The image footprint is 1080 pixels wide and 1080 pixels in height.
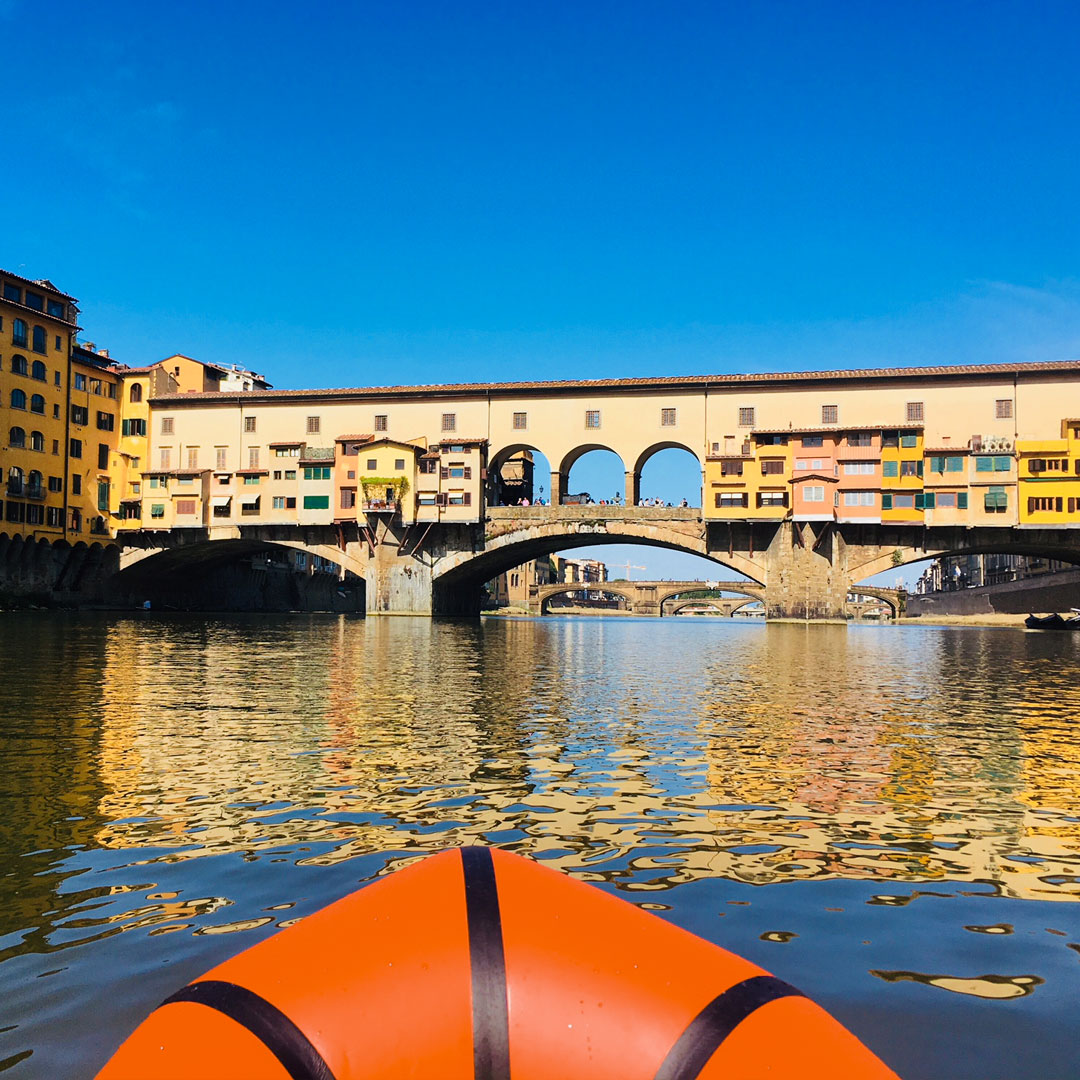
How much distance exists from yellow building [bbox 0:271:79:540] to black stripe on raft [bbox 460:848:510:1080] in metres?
51.4

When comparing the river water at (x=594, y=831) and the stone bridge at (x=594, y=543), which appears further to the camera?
the stone bridge at (x=594, y=543)

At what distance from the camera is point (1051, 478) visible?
4409 centimetres

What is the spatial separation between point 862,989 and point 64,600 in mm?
54501

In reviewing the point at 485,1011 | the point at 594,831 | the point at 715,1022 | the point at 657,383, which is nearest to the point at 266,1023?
the point at 485,1011

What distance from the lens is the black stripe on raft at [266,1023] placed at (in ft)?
6.34

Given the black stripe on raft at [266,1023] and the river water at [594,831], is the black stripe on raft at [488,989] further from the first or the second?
the river water at [594,831]

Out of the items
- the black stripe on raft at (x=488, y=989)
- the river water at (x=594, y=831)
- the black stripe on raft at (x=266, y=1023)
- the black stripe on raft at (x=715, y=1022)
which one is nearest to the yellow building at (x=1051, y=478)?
the river water at (x=594, y=831)

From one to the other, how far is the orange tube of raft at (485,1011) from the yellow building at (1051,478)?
48.6 metres

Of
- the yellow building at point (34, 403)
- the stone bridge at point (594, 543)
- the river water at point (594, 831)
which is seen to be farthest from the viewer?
the stone bridge at point (594, 543)

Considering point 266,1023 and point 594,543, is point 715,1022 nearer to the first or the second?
point 266,1023

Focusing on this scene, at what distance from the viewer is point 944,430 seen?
46.7 m

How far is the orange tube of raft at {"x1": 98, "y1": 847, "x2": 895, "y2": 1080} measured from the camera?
1917 mm

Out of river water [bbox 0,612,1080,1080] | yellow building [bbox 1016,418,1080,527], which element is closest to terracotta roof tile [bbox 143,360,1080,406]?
yellow building [bbox 1016,418,1080,527]

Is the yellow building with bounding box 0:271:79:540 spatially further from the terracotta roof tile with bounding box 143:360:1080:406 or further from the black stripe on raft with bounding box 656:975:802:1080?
the black stripe on raft with bounding box 656:975:802:1080
